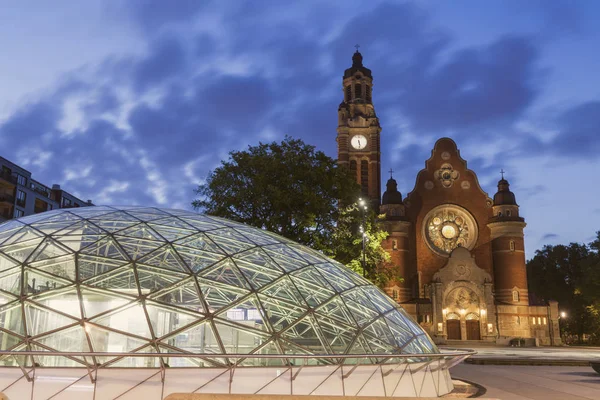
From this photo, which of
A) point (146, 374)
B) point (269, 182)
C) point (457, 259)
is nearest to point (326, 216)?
point (269, 182)

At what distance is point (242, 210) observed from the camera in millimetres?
30953

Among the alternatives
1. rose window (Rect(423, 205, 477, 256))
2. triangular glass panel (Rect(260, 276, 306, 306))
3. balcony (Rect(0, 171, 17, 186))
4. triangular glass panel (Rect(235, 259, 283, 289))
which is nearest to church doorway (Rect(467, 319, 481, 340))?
rose window (Rect(423, 205, 477, 256))

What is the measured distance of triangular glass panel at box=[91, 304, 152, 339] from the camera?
1006 cm

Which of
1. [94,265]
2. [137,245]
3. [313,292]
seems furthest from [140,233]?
[313,292]

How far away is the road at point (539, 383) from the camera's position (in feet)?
45.7

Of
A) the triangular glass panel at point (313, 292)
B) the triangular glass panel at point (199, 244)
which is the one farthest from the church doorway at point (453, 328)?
the triangular glass panel at point (199, 244)

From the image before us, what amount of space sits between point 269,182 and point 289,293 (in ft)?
63.4

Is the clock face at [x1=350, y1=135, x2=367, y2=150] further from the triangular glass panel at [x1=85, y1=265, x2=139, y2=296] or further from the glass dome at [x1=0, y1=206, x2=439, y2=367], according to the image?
the triangular glass panel at [x1=85, y1=265, x2=139, y2=296]

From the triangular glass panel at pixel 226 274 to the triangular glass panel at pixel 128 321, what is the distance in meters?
1.82

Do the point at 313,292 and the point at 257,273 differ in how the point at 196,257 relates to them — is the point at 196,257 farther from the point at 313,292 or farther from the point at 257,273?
the point at 313,292

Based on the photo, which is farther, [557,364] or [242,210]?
[242,210]

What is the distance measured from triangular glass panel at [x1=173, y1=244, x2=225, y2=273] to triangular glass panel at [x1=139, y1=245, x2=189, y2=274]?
15 centimetres

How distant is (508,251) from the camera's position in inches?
2418

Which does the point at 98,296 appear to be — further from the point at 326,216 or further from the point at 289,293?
the point at 326,216
